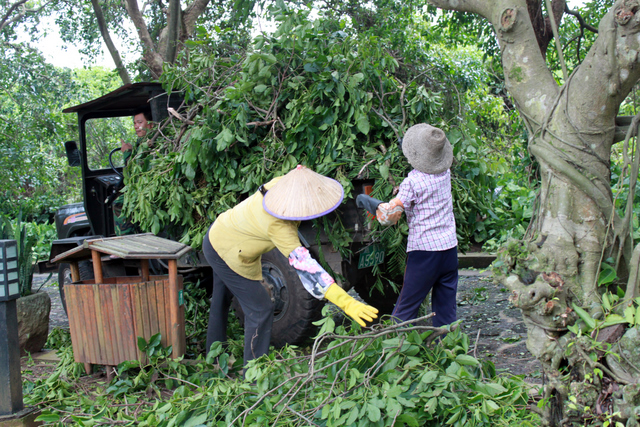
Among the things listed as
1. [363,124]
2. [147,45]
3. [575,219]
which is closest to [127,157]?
[363,124]

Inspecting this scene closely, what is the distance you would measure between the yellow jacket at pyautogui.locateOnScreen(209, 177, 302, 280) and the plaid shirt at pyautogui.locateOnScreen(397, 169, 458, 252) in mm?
828

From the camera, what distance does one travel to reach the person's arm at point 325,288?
2959 mm

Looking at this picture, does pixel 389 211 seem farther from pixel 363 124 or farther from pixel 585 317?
pixel 585 317

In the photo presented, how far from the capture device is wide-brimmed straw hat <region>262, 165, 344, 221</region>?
3242mm

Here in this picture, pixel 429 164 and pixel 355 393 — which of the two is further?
pixel 429 164

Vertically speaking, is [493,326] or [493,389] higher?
[493,389]

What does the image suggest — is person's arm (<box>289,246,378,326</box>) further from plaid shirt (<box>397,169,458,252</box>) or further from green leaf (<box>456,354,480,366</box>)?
plaid shirt (<box>397,169,458,252</box>)

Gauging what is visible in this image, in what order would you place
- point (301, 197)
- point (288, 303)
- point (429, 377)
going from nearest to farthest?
point (429, 377) < point (301, 197) < point (288, 303)

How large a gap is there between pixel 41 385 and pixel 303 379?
2.36m

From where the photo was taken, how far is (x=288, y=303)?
443 centimetres

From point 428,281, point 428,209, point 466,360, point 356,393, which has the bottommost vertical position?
point 356,393

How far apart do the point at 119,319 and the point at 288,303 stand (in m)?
1.32

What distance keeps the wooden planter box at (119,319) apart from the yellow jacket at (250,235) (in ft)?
2.22

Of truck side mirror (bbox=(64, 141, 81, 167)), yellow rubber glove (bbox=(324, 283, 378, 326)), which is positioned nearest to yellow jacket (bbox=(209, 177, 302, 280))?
yellow rubber glove (bbox=(324, 283, 378, 326))
